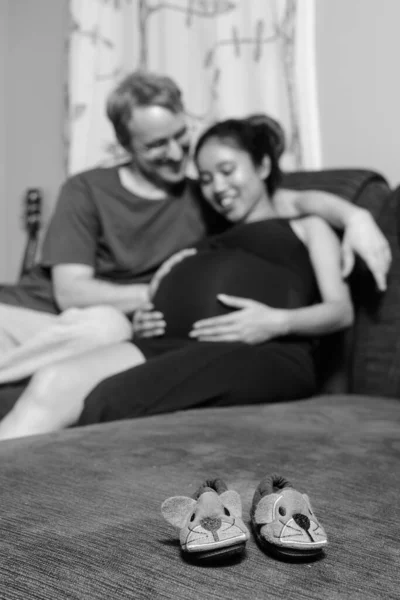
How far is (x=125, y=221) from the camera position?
6.24ft

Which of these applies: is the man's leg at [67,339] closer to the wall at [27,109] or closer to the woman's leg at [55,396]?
the woman's leg at [55,396]

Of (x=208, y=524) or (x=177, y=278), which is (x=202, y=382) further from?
(x=208, y=524)

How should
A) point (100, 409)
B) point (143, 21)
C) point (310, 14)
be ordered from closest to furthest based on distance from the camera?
point (100, 409), point (310, 14), point (143, 21)

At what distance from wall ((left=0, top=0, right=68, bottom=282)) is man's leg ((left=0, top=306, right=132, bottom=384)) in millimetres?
1641

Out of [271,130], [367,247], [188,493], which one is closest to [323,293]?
[367,247]

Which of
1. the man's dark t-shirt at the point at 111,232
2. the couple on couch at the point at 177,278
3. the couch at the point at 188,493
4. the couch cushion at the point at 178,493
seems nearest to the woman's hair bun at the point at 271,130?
the couple on couch at the point at 177,278

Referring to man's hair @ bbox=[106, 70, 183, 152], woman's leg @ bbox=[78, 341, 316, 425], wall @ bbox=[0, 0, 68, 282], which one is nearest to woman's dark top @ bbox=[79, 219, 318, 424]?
woman's leg @ bbox=[78, 341, 316, 425]

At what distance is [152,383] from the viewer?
4.44 feet

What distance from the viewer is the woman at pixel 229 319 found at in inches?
52.8

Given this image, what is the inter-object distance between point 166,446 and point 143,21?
1984 mm

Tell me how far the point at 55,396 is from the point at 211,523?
2.50ft

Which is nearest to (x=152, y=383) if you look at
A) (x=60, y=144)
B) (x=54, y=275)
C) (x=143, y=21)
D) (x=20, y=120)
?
(x=54, y=275)

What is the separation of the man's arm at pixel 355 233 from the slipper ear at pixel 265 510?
995 mm

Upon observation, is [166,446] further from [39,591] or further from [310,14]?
[310,14]
